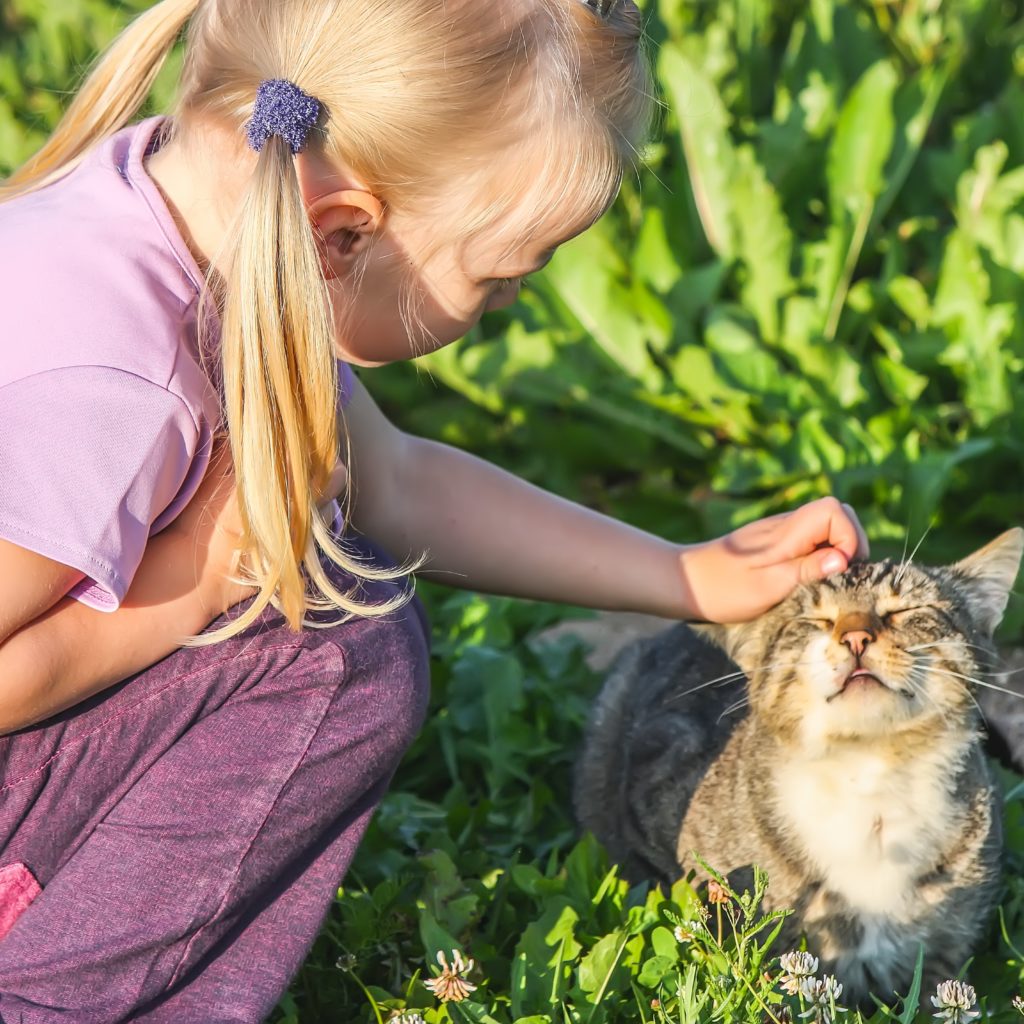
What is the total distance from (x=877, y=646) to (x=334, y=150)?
126cm

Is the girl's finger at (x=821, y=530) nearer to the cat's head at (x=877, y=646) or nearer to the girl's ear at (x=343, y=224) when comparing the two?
the cat's head at (x=877, y=646)

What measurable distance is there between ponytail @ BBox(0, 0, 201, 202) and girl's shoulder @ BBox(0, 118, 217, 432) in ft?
0.86

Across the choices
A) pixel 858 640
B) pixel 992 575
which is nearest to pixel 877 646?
pixel 858 640

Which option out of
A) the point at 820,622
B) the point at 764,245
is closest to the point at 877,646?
the point at 820,622

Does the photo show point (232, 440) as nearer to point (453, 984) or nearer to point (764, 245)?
point (453, 984)

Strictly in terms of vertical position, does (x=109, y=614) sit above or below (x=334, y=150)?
below

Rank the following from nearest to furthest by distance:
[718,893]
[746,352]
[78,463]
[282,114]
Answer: [78,463]
[282,114]
[718,893]
[746,352]

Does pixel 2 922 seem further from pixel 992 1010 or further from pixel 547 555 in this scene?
pixel 992 1010

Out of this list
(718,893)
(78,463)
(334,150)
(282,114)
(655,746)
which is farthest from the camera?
(655,746)

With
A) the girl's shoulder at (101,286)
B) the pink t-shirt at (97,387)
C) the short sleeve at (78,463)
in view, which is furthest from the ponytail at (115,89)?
the short sleeve at (78,463)

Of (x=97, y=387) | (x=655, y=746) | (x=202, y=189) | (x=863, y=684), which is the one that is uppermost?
(x=202, y=189)

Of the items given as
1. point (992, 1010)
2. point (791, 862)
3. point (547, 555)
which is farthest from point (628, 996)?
point (547, 555)

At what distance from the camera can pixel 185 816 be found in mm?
2002

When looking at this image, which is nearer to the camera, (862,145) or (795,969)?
(795,969)
